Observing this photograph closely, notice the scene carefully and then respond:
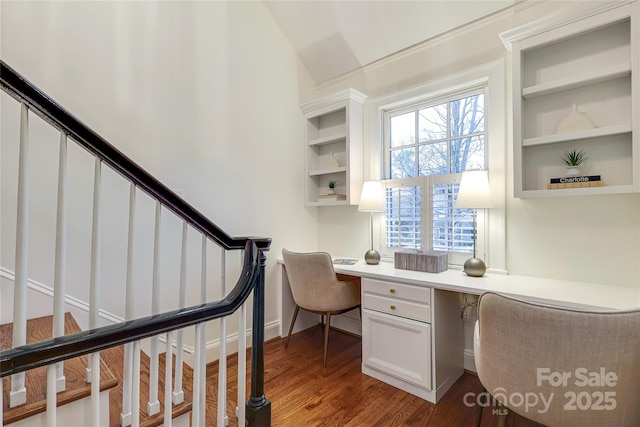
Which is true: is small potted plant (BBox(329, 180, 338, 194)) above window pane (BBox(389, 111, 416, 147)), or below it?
below

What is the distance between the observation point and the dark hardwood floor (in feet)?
5.53

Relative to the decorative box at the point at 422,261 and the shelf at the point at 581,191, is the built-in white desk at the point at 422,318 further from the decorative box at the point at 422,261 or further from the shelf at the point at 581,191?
the shelf at the point at 581,191

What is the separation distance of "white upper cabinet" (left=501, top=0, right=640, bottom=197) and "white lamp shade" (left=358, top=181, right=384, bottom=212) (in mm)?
1002

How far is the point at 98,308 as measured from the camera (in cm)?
95

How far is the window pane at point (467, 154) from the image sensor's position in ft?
7.45

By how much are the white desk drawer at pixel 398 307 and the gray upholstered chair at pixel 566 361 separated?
655 millimetres

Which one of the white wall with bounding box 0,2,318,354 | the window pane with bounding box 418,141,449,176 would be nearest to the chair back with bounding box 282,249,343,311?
the white wall with bounding box 0,2,318,354

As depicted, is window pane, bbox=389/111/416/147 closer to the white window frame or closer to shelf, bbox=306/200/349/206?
the white window frame

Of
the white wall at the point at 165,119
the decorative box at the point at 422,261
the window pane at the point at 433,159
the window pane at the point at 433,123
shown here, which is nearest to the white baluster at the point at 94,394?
the white wall at the point at 165,119

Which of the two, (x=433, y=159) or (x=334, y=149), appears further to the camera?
(x=334, y=149)

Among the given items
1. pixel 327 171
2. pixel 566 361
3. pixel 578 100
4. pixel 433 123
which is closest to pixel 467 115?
pixel 433 123

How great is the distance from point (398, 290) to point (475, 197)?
0.80m

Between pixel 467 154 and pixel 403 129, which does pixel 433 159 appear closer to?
pixel 467 154

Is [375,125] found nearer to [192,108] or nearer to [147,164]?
[192,108]
